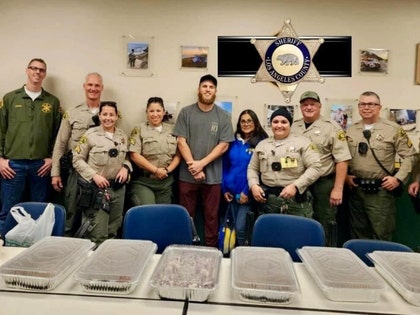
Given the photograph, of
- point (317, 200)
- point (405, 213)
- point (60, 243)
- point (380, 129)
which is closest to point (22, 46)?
point (60, 243)

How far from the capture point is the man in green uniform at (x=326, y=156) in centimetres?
306

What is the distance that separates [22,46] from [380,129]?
3537mm

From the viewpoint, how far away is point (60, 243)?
1712mm

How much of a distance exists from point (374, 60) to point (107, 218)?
2.90 meters

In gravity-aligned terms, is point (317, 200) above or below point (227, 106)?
below

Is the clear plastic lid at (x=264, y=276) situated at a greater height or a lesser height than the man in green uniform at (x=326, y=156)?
lesser

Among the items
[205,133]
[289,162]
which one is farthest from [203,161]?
[289,162]

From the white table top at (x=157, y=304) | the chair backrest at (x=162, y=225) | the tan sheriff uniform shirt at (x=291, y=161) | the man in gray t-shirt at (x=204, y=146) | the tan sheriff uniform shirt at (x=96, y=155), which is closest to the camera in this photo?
the white table top at (x=157, y=304)

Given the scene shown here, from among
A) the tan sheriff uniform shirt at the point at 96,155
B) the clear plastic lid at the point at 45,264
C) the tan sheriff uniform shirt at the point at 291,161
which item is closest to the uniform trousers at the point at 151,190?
the tan sheriff uniform shirt at the point at 96,155

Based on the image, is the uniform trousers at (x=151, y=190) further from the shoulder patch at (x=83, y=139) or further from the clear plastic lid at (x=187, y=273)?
the clear plastic lid at (x=187, y=273)

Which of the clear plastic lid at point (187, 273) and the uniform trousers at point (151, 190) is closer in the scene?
the clear plastic lid at point (187, 273)

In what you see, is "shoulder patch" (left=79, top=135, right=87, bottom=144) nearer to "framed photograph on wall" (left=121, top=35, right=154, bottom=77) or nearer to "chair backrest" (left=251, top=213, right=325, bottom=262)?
Answer: "framed photograph on wall" (left=121, top=35, right=154, bottom=77)

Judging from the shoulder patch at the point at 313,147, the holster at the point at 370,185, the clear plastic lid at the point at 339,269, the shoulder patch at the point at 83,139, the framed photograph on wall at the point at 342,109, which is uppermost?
the framed photograph on wall at the point at 342,109

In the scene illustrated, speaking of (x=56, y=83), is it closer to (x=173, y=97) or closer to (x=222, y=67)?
(x=173, y=97)
